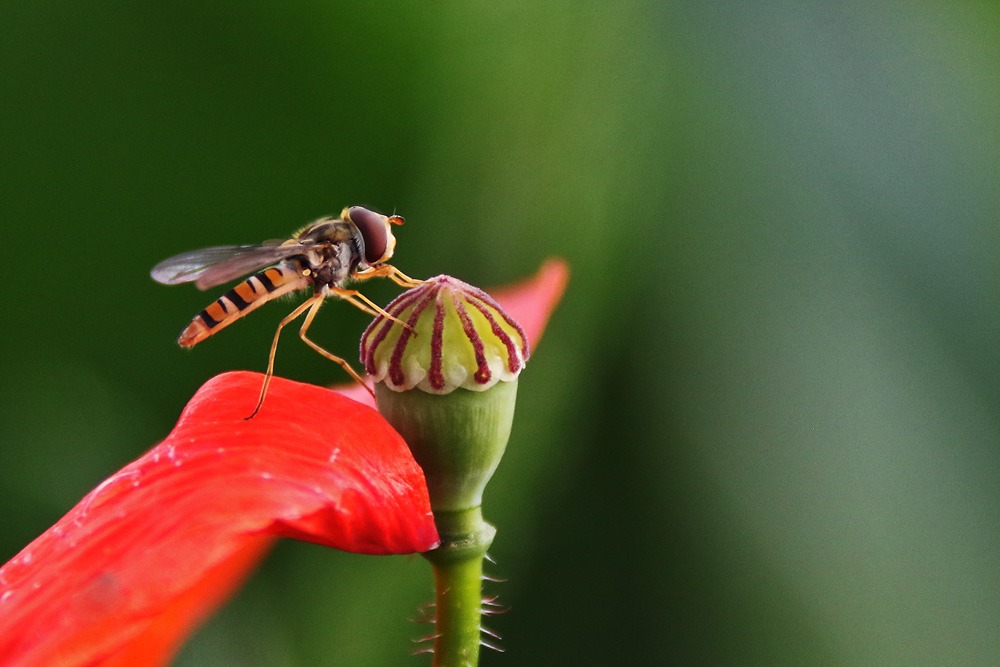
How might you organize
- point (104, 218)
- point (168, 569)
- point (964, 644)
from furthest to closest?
point (104, 218) → point (964, 644) → point (168, 569)

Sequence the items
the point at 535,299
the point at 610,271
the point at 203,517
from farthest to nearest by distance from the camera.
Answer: the point at 610,271 → the point at 535,299 → the point at 203,517

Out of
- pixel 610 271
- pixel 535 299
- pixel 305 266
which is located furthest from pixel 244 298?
pixel 610 271

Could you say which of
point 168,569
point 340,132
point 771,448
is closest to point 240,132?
point 340,132

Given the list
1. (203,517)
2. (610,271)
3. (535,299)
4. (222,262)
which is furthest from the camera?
(610,271)

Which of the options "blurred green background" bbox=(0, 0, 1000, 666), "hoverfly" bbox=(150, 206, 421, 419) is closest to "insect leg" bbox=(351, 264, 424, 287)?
"hoverfly" bbox=(150, 206, 421, 419)

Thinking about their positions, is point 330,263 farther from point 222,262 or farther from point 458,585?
point 458,585

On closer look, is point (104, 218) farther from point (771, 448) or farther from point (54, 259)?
point (771, 448)
